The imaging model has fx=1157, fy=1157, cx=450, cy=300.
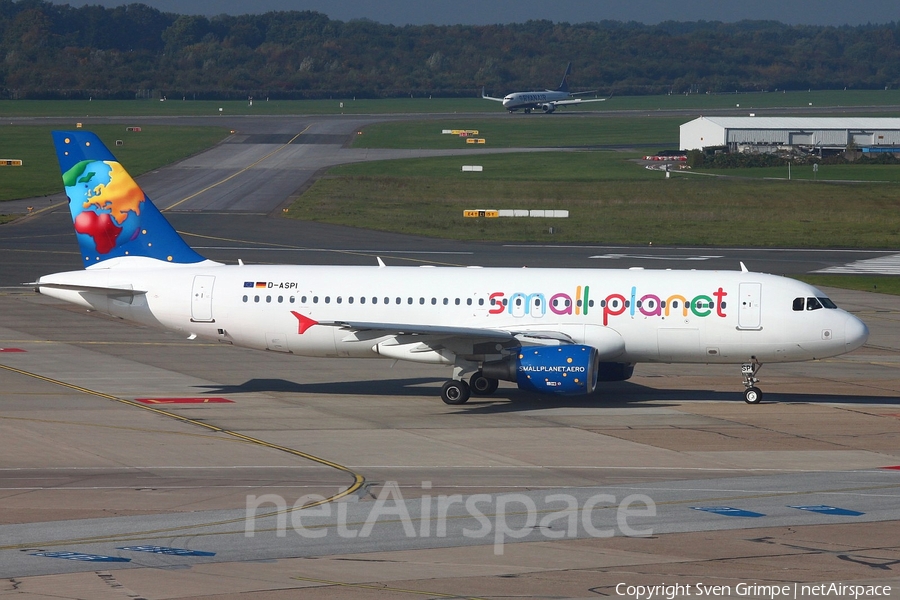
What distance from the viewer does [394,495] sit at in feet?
86.0

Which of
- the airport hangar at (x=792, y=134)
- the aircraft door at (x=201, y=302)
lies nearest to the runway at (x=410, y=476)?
the aircraft door at (x=201, y=302)

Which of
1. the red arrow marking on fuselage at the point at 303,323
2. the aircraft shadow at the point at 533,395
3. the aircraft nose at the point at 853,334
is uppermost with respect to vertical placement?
the red arrow marking on fuselage at the point at 303,323

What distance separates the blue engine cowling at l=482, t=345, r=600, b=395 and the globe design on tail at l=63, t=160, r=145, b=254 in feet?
48.9

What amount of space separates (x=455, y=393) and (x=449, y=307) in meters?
3.05

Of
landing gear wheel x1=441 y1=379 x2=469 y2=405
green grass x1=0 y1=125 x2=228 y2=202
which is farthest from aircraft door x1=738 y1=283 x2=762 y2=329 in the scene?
green grass x1=0 y1=125 x2=228 y2=202

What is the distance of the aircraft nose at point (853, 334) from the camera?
38.1 m

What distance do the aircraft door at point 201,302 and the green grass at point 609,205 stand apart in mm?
46813

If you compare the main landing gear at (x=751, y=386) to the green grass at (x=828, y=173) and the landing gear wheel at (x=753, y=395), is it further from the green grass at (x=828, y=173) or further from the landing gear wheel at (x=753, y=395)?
the green grass at (x=828, y=173)

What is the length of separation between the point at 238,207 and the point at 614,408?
6770 cm

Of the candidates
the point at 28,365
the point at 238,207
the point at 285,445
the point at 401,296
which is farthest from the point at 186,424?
the point at 238,207

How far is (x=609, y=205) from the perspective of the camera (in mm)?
101875

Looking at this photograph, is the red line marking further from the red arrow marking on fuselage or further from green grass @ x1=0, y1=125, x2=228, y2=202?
green grass @ x1=0, y1=125, x2=228, y2=202

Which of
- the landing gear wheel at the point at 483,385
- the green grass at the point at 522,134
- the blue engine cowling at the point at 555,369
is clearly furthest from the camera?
the green grass at the point at 522,134

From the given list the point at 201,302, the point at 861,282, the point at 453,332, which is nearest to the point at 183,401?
the point at 201,302
